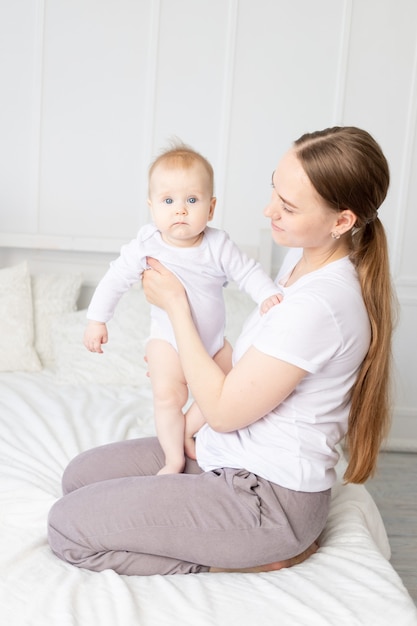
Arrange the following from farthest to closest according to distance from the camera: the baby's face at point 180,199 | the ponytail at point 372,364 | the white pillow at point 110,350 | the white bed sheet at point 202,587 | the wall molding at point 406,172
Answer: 1. the wall molding at point 406,172
2. the white pillow at point 110,350
3. the baby's face at point 180,199
4. the ponytail at point 372,364
5. the white bed sheet at point 202,587

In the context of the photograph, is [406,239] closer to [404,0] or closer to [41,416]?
[404,0]

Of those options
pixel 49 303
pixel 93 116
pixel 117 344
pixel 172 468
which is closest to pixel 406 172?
pixel 93 116

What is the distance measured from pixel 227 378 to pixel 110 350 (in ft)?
5.04

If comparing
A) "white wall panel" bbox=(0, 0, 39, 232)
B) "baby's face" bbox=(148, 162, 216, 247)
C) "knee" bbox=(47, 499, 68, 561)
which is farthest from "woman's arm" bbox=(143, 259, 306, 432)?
"white wall panel" bbox=(0, 0, 39, 232)

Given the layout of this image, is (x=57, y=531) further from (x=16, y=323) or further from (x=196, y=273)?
(x=16, y=323)

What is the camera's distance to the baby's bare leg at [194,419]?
6.03 feet

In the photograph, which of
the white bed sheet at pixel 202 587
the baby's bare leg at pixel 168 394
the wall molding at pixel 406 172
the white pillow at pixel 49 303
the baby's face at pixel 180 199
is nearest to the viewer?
the white bed sheet at pixel 202 587

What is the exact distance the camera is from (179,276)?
5.88 feet

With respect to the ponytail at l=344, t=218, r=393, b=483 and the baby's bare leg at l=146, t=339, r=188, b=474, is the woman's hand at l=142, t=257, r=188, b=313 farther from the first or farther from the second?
the ponytail at l=344, t=218, r=393, b=483

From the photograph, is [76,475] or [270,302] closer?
[270,302]

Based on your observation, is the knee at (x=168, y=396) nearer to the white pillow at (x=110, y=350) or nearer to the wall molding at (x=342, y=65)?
the white pillow at (x=110, y=350)

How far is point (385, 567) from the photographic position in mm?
1576

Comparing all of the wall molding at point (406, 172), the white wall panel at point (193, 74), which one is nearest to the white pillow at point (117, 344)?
the white wall panel at point (193, 74)

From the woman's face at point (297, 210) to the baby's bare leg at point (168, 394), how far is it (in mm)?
417
